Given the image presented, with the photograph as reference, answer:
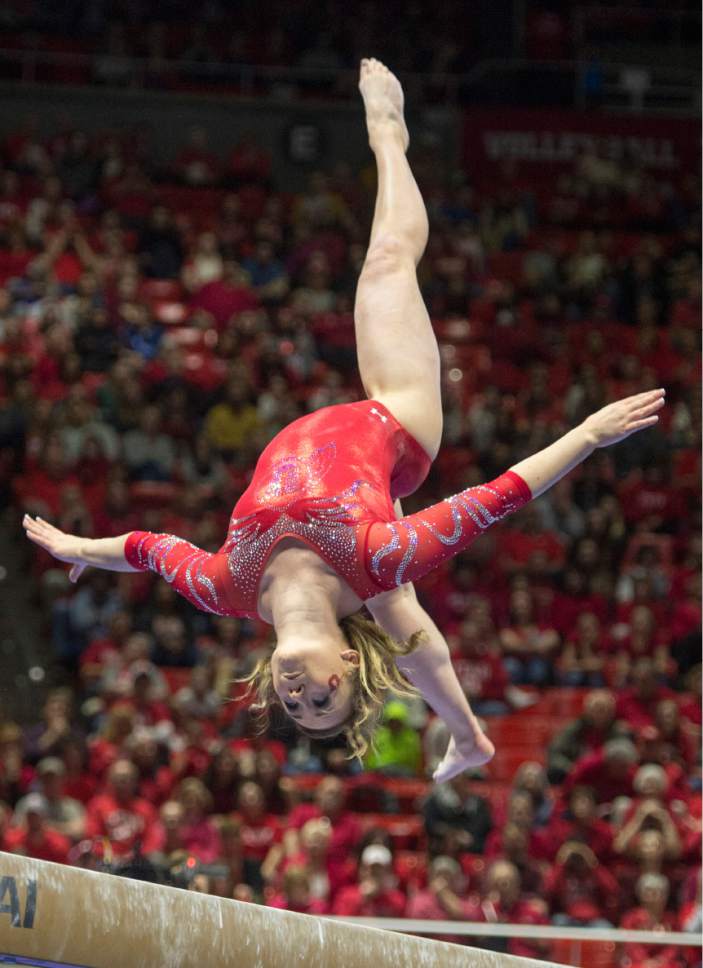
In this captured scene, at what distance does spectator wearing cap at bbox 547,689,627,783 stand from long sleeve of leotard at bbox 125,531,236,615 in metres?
4.38

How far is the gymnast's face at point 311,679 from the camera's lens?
4.00 metres

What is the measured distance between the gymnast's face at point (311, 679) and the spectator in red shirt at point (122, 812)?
346 cm

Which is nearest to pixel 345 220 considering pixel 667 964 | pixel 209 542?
pixel 209 542

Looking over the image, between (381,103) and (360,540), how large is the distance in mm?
1802

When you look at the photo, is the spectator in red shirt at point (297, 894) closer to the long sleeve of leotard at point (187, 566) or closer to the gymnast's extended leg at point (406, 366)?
the gymnast's extended leg at point (406, 366)

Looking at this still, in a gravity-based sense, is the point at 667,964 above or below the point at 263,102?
below

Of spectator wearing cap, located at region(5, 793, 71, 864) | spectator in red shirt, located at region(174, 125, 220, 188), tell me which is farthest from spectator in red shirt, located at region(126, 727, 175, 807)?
spectator in red shirt, located at region(174, 125, 220, 188)

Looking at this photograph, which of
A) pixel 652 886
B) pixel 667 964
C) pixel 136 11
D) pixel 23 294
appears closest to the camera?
pixel 667 964

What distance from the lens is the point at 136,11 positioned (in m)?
14.2

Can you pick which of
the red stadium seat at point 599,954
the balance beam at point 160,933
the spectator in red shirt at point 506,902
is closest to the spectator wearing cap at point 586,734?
the spectator in red shirt at point 506,902

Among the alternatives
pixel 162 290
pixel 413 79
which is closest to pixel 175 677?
pixel 162 290

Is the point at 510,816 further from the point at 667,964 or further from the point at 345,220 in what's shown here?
the point at 345,220

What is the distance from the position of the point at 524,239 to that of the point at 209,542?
4.91 meters

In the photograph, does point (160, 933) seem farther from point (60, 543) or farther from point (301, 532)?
point (60, 543)
